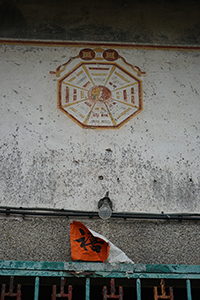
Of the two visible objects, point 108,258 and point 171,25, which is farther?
point 171,25

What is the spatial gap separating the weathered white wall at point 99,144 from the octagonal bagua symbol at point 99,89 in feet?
0.20

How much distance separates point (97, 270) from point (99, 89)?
160 centimetres

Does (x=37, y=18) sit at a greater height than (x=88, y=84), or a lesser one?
greater

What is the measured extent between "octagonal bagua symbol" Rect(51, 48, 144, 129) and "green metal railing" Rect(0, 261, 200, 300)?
1.23 meters

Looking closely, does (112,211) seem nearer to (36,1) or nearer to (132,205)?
(132,205)

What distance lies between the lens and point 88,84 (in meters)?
3.92

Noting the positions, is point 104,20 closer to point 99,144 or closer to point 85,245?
point 99,144

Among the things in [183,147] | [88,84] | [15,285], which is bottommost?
[15,285]

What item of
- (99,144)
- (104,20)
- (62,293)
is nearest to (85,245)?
(62,293)

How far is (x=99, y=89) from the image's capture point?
12.8 feet

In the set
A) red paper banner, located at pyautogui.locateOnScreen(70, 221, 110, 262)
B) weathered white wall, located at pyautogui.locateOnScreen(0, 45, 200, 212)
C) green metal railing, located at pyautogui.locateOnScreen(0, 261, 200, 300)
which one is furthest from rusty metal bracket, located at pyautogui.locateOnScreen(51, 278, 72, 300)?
weathered white wall, located at pyautogui.locateOnScreen(0, 45, 200, 212)

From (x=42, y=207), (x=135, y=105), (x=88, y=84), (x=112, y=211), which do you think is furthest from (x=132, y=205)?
(x=88, y=84)

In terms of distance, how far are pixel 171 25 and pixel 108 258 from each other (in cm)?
233

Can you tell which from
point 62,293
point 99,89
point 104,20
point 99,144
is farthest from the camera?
point 104,20
